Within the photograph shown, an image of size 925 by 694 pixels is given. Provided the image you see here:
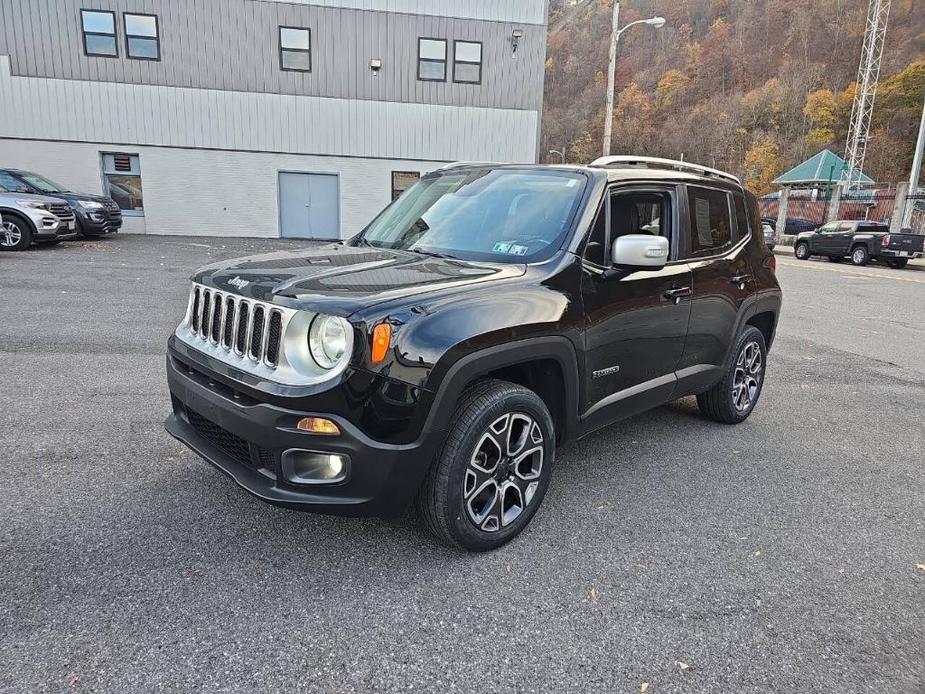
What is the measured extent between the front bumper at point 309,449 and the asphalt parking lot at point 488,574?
1.32ft

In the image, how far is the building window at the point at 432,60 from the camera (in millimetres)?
20062

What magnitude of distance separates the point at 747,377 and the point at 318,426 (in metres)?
3.76

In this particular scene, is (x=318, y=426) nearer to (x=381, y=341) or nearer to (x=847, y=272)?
(x=381, y=341)

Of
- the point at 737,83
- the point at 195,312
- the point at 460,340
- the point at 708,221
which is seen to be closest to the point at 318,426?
the point at 460,340

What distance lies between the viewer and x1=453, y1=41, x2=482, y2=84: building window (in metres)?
20.2

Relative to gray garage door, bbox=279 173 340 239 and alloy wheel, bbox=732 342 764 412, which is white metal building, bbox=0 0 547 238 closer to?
gray garage door, bbox=279 173 340 239

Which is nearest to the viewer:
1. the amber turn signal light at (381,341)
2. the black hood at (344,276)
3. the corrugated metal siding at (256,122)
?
the amber turn signal light at (381,341)

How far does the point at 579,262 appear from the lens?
3219 mm

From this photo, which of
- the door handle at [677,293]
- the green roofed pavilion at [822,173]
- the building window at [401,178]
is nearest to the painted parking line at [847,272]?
the building window at [401,178]

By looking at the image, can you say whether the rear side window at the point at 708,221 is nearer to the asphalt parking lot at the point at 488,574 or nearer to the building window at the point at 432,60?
the asphalt parking lot at the point at 488,574

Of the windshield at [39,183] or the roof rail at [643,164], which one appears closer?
the roof rail at [643,164]

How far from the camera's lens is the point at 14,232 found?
13.2 meters

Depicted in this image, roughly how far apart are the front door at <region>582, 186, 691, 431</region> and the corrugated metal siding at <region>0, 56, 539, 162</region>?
17.8 m

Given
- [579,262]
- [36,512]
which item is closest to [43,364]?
[36,512]
